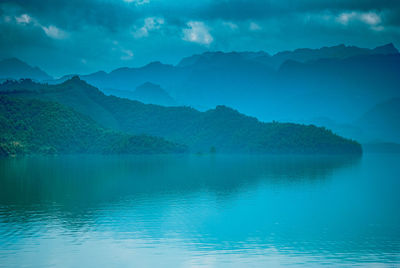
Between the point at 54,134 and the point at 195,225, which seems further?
the point at 54,134

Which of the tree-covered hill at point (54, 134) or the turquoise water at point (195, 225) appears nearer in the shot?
the turquoise water at point (195, 225)

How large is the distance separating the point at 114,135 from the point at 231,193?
14578cm

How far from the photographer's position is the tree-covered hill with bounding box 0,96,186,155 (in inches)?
6604

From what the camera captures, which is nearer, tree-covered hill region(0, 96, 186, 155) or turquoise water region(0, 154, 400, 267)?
turquoise water region(0, 154, 400, 267)

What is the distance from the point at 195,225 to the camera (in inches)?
1540

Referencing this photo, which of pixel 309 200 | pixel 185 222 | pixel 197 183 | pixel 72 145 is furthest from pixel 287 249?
pixel 72 145

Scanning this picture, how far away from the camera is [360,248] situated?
32.0m

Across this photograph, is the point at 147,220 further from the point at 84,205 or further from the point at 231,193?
the point at 231,193

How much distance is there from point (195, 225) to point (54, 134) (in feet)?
505

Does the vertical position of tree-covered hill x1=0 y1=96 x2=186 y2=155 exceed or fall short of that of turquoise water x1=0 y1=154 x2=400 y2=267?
it exceeds it

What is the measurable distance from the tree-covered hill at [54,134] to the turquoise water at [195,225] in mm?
105948

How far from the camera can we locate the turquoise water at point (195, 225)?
29.5 m

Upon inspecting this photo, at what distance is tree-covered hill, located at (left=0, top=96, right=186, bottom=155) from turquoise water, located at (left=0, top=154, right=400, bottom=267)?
106 metres

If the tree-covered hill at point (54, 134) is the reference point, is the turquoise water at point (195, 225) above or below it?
below
